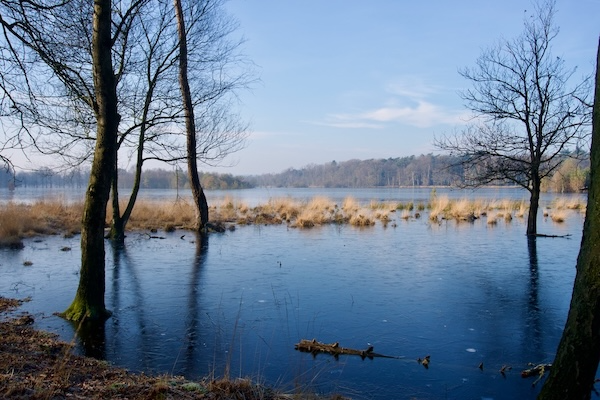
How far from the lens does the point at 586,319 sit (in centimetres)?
296

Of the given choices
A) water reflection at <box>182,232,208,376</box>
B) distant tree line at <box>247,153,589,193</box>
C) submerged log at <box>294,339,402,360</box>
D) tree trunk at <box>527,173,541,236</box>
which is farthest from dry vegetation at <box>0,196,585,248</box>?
distant tree line at <box>247,153,589,193</box>

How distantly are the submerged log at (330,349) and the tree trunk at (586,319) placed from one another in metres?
2.12

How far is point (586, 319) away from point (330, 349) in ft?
9.13

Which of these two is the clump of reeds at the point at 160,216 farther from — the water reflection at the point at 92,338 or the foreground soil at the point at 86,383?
the foreground soil at the point at 86,383

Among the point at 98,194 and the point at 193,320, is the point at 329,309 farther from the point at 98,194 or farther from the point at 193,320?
the point at 98,194

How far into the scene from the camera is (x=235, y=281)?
8.84 m

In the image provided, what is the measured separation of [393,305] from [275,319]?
197cm

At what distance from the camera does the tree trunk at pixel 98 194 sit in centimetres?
603

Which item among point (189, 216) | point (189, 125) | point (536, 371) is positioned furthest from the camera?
point (189, 216)

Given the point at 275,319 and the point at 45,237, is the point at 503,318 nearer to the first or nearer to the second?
the point at 275,319

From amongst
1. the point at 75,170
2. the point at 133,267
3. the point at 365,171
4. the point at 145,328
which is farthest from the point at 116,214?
the point at 365,171

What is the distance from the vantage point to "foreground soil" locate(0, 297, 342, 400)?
10.8 ft

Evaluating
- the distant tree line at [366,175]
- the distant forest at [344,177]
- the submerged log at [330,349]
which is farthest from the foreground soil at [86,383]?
the distant tree line at [366,175]

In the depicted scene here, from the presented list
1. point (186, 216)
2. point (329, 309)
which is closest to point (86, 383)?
point (329, 309)
